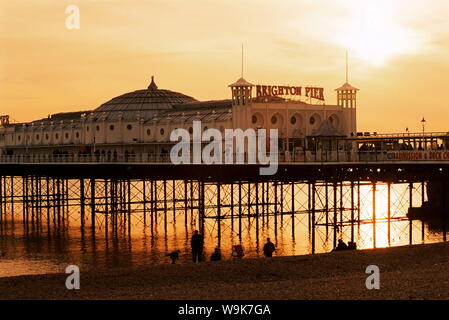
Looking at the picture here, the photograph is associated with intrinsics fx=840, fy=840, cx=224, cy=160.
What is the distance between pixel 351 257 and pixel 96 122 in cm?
5692

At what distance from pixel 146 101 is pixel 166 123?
51.5ft

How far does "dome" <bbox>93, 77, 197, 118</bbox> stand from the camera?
8950cm

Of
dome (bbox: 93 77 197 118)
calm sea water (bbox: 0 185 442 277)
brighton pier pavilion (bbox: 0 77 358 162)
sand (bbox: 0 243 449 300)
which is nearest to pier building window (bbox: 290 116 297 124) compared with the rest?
brighton pier pavilion (bbox: 0 77 358 162)

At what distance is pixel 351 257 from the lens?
32906 mm

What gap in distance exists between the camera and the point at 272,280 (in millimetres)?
28297

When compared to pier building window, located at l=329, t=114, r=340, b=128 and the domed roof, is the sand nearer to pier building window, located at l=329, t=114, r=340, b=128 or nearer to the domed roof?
pier building window, located at l=329, t=114, r=340, b=128

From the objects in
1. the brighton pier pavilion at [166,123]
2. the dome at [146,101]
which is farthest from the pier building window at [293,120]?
the dome at [146,101]

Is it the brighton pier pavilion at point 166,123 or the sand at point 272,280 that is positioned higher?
the brighton pier pavilion at point 166,123

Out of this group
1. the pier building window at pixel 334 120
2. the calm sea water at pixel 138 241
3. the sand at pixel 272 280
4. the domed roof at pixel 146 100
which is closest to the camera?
the sand at pixel 272 280

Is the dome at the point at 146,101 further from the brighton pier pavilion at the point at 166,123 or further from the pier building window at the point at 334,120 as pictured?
the pier building window at the point at 334,120

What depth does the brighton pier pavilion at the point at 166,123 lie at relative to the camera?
208ft

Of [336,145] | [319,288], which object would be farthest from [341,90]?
[319,288]

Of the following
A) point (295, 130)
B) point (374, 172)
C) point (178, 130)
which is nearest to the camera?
point (374, 172)

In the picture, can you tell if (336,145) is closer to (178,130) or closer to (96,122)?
(178,130)
